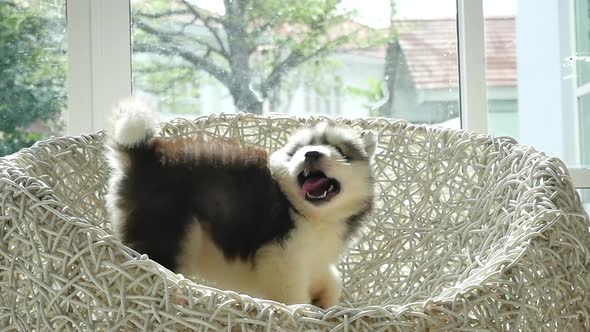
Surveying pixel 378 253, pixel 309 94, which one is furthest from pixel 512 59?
pixel 378 253

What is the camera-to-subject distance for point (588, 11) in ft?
8.24

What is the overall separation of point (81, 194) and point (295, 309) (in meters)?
0.81

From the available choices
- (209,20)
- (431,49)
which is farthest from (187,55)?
(431,49)

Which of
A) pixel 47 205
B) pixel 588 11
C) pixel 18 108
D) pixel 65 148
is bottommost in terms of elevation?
pixel 47 205

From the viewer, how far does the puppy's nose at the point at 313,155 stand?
1.71 m

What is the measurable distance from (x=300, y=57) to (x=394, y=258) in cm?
82

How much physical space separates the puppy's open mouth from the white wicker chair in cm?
32

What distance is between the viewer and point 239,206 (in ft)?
5.61

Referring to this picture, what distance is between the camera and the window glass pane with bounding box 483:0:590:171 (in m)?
2.53

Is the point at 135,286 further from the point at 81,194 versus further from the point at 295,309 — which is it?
the point at 81,194

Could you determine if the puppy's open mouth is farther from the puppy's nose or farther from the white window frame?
the white window frame

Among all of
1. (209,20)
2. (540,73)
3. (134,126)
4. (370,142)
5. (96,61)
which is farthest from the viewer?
(540,73)

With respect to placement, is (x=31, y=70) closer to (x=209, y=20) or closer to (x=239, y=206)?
(x=209, y=20)

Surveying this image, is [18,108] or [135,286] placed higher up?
[18,108]
